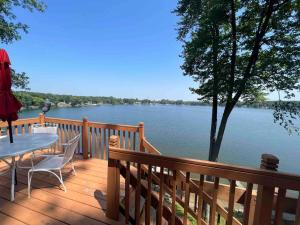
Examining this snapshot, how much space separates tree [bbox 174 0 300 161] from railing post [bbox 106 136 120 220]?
536 centimetres

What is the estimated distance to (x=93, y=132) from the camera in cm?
430

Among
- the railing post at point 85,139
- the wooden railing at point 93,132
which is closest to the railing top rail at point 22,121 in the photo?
the wooden railing at point 93,132

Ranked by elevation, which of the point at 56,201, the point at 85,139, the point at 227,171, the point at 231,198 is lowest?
the point at 56,201

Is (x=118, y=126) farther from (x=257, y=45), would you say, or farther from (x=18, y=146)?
(x=257, y=45)

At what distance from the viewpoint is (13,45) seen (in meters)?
6.33

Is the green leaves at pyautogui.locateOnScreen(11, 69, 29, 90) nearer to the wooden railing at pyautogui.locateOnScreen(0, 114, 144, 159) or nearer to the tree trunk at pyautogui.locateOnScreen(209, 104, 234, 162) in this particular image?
the wooden railing at pyautogui.locateOnScreen(0, 114, 144, 159)

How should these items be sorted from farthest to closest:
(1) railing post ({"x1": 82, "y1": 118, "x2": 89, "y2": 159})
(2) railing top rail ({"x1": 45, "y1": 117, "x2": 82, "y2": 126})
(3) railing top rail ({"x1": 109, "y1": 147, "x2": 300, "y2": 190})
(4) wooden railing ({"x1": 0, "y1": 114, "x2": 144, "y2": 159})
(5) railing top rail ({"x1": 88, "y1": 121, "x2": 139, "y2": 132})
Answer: (2) railing top rail ({"x1": 45, "y1": 117, "x2": 82, "y2": 126}) → (1) railing post ({"x1": 82, "y1": 118, "x2": 89, "y2": 159}) → (4) wooden railing ({"x1": 0, "y1": 114, "x2": 144, "y2": 159}) → (5) railing top rail ({"x1": 88, "y1": 121, "x2": 139, "y2": 132}) → (3) railing top rail ({"x1": 109, "y1": 147, "x2": 300, "y2": 190})

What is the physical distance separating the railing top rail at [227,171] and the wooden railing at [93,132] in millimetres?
2183

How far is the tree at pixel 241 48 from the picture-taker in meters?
5.59

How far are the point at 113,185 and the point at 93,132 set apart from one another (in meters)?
2.52

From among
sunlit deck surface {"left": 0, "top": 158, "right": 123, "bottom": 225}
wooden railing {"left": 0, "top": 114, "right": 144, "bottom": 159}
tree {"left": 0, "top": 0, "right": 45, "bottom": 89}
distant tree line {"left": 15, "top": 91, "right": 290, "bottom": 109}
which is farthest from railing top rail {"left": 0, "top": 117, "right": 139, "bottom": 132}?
tree {"left": 0, "top": 0, "right": 45, "bottom": 89}

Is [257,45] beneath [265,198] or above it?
above

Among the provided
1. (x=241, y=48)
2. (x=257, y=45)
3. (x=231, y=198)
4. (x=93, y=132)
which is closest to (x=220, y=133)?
(x=241, y=48)

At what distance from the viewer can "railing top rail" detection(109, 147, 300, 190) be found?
1.26 metres
